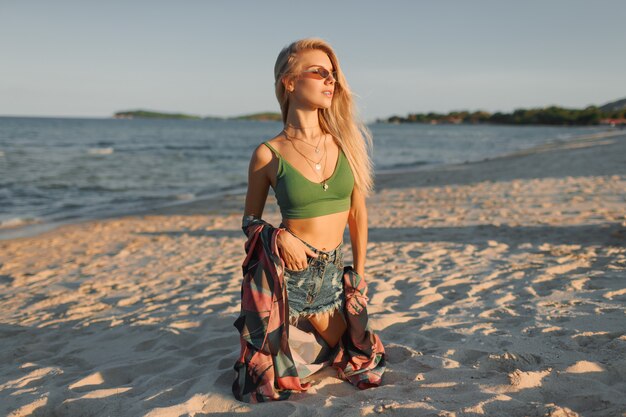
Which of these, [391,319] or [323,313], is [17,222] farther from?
[323,313]

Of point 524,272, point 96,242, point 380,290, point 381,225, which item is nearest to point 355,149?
point 380,290

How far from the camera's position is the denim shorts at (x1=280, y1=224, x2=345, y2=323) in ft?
9.54

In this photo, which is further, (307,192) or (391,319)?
(391,319)

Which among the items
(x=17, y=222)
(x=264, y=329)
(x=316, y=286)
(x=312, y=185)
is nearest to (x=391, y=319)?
(x=316, y=286)

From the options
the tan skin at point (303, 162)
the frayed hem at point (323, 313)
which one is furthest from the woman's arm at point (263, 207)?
the frayed hem at point (323, 313)

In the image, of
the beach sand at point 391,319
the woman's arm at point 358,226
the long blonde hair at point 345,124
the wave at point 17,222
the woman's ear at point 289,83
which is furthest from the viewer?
the wave at point 17,222

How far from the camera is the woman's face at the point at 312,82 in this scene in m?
2.83

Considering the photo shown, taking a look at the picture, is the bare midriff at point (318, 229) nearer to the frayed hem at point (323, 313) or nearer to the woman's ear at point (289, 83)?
the frayed hem at point (323, 313)

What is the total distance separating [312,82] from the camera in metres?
2.85

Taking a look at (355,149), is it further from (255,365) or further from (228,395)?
(228,395)

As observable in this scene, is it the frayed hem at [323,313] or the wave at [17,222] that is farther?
the wave at [17,222]

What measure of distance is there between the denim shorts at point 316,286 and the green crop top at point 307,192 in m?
0.19

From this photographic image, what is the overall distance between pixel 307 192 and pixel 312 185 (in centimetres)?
5

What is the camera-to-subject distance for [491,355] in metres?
3.15
